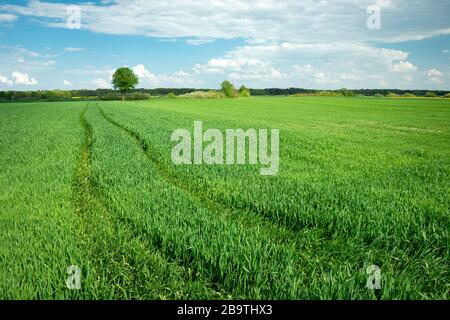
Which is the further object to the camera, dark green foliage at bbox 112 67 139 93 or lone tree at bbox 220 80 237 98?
lone tree at bbox 220 80 237 98

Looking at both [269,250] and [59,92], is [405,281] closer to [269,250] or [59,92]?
[269,250]

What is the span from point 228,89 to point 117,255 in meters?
132

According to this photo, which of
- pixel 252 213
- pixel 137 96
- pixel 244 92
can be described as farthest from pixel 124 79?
pixel 252 213

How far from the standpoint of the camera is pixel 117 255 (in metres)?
5.04

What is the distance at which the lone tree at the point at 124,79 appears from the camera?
369ft

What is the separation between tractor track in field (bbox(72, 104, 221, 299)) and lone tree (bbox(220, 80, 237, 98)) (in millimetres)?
128292

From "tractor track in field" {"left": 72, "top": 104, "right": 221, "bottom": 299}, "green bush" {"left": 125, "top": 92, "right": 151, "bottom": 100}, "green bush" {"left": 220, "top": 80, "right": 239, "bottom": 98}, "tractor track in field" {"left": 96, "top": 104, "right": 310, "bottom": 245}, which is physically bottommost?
"tractor track in field" {"left": 72, "top": 104, "right": 221, "bottom": 299}

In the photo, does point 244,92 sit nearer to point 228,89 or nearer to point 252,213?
point 228,89

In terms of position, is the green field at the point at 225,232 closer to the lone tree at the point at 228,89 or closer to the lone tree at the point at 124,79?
the lone tree at the point at 124,79

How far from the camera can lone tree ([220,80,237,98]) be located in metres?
133

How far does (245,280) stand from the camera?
4.20 meters

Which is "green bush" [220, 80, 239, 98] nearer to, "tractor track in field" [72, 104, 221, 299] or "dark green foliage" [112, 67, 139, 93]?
"dark green foliage" [112, 67, 139, 93]

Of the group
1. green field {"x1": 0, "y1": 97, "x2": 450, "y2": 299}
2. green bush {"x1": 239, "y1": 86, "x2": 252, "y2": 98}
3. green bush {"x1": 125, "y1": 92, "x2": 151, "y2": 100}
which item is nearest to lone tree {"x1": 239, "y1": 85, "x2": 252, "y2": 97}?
green bush {"x1": 239, "y1": 86, "x2": 252, "y2": 98}
